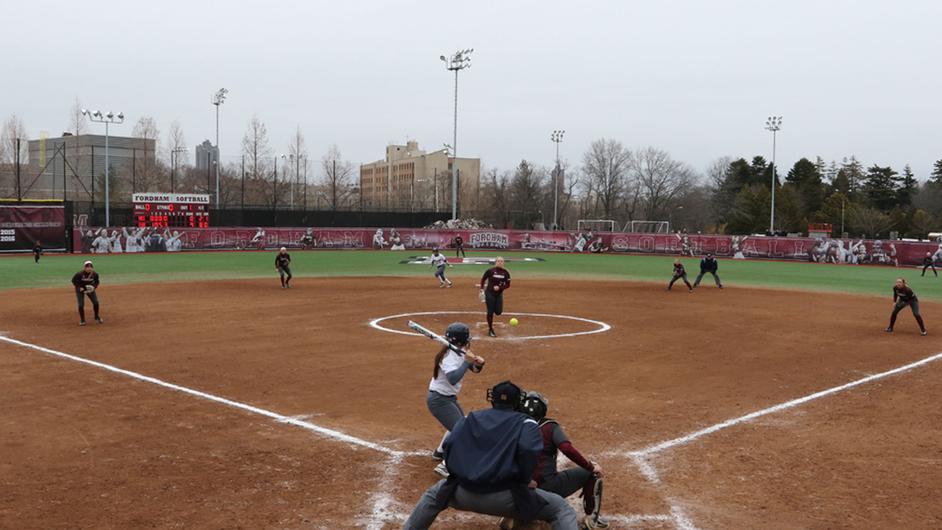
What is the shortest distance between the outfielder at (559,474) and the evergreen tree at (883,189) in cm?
11101

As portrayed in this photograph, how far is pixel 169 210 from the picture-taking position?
56.4 meters

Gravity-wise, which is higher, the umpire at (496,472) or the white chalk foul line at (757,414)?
the umpire at (496,472)

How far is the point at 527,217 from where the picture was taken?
9644cm

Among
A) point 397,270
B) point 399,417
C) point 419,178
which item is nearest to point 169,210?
point 397,270

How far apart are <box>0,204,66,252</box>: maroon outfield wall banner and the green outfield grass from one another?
1933 millimetres

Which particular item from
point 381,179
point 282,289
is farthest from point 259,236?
point 381,179

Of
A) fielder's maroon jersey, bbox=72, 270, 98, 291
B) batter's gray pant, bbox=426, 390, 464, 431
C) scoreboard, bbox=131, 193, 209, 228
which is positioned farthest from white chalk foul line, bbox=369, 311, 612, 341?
scoreboard, bbox=131, 193, 209, 228

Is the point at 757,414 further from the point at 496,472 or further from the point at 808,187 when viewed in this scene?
the point at 808,187

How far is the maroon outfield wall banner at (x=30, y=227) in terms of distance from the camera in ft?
164

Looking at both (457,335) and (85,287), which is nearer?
(457,335)

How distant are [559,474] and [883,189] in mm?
111564

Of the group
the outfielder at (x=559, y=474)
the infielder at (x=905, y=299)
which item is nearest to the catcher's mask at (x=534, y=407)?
the outfielder at (x=559, y=474)

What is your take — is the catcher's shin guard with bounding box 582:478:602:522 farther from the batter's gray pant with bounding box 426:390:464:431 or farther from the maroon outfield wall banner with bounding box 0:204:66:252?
the maroon outfield wall banner with bounding box 0:204:66:252

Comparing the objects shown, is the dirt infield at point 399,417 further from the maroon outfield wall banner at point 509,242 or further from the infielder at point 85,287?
the maroon outfield wall banner at point 509,242
